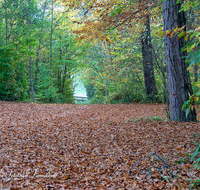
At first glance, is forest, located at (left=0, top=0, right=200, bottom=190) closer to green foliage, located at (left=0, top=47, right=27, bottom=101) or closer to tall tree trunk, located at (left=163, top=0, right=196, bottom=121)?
tall tree trunk, located at (left=163, top=0, right=196, bottom=121)

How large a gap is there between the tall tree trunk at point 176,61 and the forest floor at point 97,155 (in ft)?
2.22

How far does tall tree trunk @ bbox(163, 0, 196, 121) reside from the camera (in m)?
4.32

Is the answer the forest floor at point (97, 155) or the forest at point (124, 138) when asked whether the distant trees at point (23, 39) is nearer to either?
the forest at point (124, 138)

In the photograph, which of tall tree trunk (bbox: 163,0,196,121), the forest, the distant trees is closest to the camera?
the forest

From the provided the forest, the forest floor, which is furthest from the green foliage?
the forest floor

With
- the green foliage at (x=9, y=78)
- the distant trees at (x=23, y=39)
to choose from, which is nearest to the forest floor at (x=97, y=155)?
the green foliage at (x=9, y=78)

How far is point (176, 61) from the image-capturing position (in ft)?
14.5

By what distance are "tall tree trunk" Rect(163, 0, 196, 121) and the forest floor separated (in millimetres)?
676

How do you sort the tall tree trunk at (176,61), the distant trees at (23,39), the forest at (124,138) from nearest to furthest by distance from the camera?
the forest at (124,138), the tall tree trunk at (176,61), the distant trees at (23,39)

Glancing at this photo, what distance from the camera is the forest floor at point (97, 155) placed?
2305mm

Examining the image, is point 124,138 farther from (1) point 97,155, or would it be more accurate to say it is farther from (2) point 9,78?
(2) point 9,78

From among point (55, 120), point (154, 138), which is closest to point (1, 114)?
point (55, 120)

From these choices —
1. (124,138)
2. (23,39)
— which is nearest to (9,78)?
(23,39)

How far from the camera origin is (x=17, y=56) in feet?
33.1
